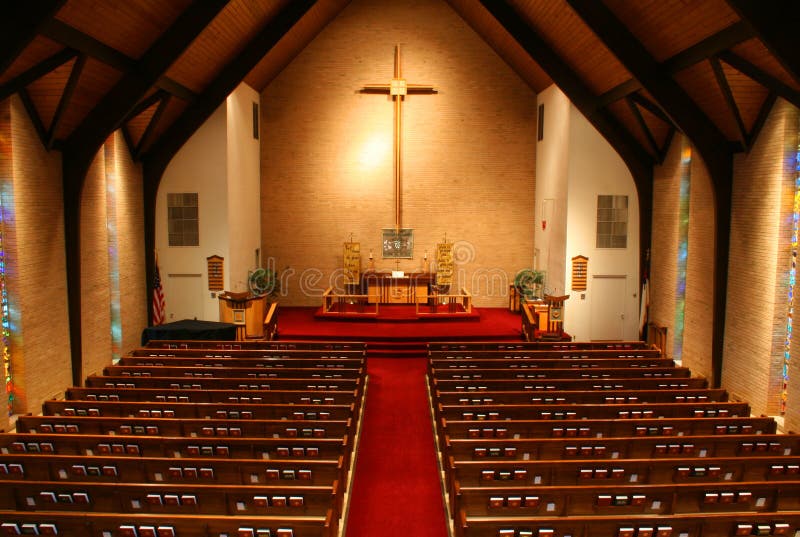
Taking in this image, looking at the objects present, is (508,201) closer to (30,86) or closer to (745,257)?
(745,257)

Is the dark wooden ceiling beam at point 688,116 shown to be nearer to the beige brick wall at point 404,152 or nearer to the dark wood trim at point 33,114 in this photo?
the beige brick wall at point 404,152


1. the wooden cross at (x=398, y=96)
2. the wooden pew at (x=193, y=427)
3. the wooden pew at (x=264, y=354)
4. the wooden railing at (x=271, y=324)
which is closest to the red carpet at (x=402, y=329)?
the wooden railing at (x=271, y=324)

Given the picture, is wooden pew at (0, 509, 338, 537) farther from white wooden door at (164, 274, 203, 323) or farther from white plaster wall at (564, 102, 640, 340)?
white plaster wall at (564, 102, 640, 340)

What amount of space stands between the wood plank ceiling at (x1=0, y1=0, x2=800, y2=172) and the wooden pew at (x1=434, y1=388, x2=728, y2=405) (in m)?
4.14

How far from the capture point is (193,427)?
25.8 feet

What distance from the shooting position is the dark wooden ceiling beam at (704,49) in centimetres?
841

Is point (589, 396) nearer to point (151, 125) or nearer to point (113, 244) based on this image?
point (113, 244)

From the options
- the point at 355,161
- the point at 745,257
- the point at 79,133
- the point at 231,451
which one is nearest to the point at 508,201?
the point at 355,161

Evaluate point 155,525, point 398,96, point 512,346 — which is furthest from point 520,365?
point 398,96

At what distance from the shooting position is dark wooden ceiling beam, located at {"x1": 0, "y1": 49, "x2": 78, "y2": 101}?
29.3 ft

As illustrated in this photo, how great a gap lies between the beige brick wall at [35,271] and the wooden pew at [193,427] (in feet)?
8.70

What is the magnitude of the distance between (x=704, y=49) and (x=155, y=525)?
9.15m

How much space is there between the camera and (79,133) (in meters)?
11.2

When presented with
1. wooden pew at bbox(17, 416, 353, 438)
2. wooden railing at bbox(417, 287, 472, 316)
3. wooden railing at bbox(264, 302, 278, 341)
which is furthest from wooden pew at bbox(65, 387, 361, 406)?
wooden railing at bbox(417, 287, 472, 316)
